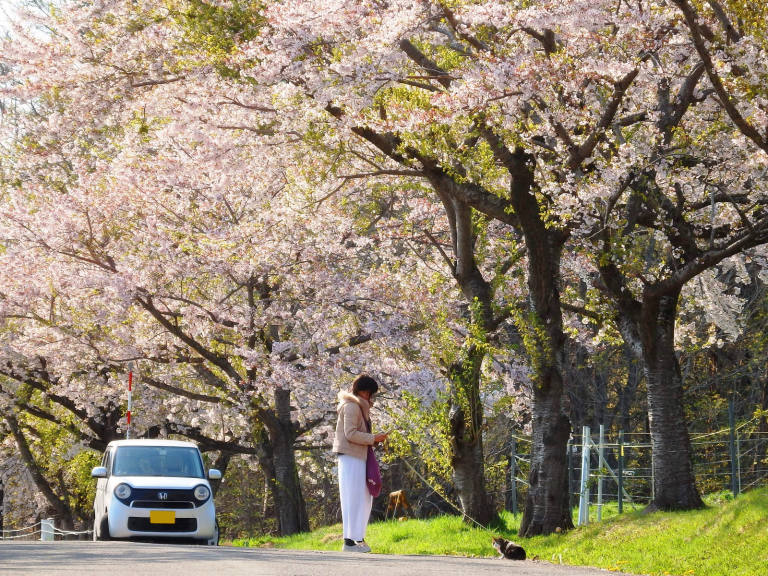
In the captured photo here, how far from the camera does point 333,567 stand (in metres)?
10.3

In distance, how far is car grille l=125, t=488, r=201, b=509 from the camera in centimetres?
1711

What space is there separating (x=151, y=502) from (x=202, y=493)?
767 millimetres

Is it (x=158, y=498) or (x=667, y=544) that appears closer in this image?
(x=667, y=544)

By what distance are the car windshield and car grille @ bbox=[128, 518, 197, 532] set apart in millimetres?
1084

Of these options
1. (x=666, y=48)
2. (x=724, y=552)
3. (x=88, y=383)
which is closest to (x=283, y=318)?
(x=88, y=383)

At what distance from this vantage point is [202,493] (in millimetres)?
17469

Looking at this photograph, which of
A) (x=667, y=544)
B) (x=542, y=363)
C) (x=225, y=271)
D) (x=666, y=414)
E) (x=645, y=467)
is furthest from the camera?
(x=645, y=467)

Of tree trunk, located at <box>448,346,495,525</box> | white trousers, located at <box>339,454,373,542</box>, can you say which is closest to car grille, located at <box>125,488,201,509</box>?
tree trunk, located at <box>448,346,495,525</box>

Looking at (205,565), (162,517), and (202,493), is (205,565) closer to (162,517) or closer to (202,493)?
(162,517)

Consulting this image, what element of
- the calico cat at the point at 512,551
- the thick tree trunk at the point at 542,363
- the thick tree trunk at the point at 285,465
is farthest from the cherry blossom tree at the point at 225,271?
the calico cat at the point at 512,551

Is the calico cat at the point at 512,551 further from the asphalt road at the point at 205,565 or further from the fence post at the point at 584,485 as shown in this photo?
the fence post at the point at 584,485

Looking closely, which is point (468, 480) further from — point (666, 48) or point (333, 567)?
point (333, 567)

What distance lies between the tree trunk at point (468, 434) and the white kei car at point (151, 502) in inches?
161

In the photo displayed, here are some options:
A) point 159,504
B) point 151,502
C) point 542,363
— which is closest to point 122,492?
point 151,502
